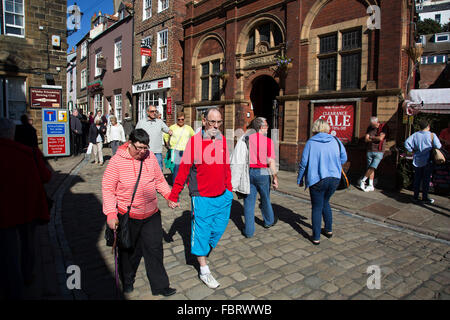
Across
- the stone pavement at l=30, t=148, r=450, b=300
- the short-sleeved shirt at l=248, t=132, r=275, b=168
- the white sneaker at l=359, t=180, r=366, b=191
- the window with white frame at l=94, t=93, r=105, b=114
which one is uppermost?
the window with white frame at l=94, t=93, r=105, b=114

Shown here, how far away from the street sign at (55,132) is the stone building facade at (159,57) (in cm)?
605

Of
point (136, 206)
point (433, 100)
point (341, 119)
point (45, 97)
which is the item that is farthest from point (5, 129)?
point (45, 97)

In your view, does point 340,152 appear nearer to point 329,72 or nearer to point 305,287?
point 305,287

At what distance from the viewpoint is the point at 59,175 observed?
9758 millimetres

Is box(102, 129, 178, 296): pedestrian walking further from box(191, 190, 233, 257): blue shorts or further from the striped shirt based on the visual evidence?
box(191, 190, 233, 257): blue shorts

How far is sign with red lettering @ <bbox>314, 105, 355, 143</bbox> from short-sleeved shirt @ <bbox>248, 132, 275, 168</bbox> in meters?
5.83

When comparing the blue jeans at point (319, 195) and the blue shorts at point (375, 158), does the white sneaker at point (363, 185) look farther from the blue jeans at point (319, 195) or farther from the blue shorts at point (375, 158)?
the blue jeans at point (319, 195)

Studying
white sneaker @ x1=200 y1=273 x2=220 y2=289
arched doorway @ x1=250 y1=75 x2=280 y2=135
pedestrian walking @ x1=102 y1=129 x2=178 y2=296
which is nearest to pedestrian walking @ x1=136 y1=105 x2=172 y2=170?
pedestrian walking @ x1=102 y1=129 x2=178 y2=296

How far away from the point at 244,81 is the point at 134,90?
1059 cm

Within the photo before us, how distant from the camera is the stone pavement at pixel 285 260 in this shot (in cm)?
329

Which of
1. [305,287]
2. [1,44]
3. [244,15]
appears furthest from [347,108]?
[1,44]

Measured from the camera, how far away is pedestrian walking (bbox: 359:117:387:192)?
27.4 feet

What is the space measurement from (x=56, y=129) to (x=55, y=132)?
0.14 metres

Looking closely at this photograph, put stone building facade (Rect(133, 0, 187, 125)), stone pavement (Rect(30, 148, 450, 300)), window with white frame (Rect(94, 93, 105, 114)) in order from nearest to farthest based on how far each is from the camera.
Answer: stone pavement (Rect(30, 148, 450, 300)) → stone building facade (Rect(133, 0, 187, 125)) → window with white frame (Rect(94, 93, 105, 114))
